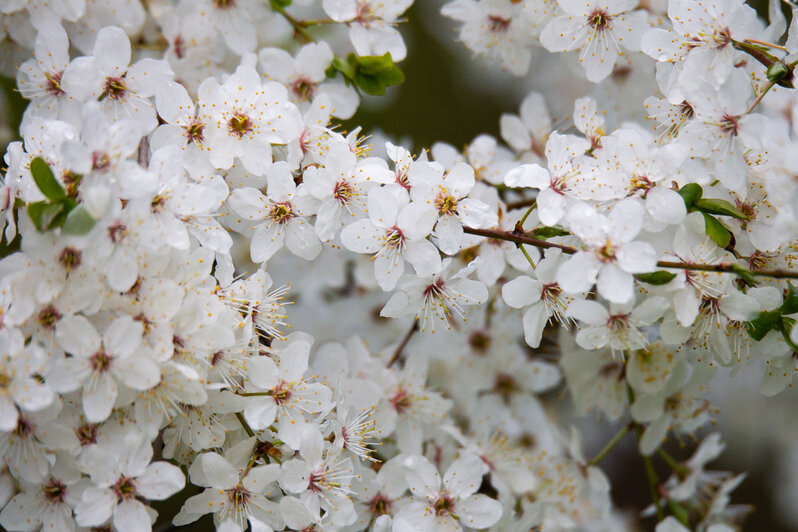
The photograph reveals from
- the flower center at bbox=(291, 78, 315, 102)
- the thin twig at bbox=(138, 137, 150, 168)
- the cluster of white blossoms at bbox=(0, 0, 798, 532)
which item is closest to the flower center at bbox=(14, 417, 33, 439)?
the cluster of white blossoms at bbox=(0, 0, 798, 532)

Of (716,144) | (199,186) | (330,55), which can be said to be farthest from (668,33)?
(199,186)

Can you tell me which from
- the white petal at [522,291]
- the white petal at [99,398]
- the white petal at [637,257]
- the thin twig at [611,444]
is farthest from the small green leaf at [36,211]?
the thin twig at [611,444]

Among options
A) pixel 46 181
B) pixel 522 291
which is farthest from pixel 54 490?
pixel 522 291

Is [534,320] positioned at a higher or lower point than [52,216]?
lower

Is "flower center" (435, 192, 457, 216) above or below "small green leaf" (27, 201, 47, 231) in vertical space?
below

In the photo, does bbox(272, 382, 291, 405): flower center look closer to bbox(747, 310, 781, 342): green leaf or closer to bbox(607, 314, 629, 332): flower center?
bbox(607, 314, 629, 332): flower center

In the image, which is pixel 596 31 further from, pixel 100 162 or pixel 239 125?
pixel 100 162
